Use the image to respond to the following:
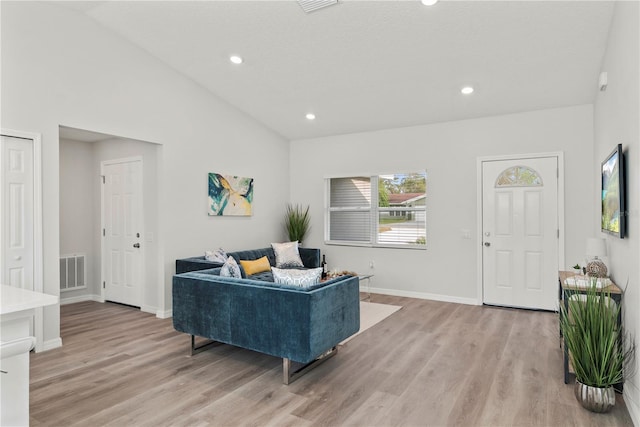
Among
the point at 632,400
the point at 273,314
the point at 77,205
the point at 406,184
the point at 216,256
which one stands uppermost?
the point at 406,184

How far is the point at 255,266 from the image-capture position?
5.30 m

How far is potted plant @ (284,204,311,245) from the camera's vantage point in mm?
6652

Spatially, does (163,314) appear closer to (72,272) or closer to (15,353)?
(72,272)

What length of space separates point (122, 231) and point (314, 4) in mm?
3916

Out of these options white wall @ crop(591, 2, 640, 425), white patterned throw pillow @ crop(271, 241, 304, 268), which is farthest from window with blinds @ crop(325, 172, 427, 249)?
white wall @ crop(591, 2, 640, 425)

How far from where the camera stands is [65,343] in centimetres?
385

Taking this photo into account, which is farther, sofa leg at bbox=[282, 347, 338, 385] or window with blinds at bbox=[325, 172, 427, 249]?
window with blinds at bbox=[325, 172, 427, 249]

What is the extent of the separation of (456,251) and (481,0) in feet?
11.0

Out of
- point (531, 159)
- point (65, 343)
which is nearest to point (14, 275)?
point (65, 343)

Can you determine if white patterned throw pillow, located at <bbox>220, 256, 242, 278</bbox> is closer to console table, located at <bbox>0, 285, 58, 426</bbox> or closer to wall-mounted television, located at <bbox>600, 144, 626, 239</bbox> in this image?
console table, located at <bbox>0, 285, 58, 426</bbox>

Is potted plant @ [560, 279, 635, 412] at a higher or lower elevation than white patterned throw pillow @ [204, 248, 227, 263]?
lower

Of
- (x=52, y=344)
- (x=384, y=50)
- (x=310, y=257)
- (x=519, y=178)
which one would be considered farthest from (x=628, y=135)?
(x=52, y=344)

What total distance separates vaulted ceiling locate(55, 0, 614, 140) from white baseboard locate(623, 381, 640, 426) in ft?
9.19

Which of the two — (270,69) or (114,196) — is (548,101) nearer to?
(270,69)
